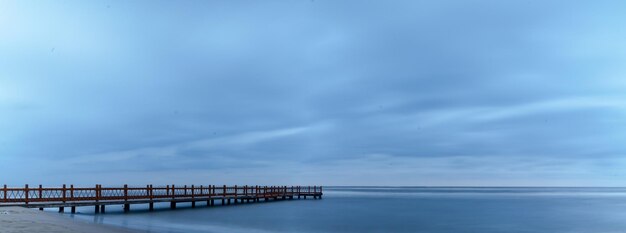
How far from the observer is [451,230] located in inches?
1588

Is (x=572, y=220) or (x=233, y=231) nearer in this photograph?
(x=233, y=231)

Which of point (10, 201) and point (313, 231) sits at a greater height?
point (10, 201)

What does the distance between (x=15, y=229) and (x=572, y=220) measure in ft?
168

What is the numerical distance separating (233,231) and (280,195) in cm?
4339

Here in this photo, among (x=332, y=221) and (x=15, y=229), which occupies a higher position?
(x=15, y=229)

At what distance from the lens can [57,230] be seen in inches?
740

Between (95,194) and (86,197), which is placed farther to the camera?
(95,194)

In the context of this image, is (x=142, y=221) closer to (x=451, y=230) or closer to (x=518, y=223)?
(x=451, y=230)

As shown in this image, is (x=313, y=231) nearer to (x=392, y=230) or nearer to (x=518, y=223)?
(x=392, y=230)

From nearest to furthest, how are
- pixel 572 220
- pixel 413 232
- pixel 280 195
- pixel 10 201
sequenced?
pixel 10 201
pixel 413 232
pixel 572 220
pixel 280 195

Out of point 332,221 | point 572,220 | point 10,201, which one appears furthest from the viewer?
point 572,220

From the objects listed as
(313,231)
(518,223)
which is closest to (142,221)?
(313,231)

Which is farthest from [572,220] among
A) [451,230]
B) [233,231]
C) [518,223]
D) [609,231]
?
[233,231]

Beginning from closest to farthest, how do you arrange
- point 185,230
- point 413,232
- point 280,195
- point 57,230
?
point 57,230, point 185,230, point 413,232, point 280,195
